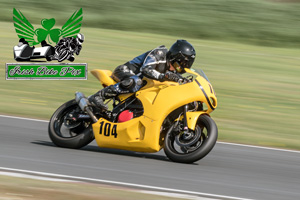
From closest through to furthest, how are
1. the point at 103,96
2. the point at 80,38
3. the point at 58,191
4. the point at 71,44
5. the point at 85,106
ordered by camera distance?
the point at 58,191, the point at 85,106, the point at 103,96, the point at 71,44, the point at 80,38

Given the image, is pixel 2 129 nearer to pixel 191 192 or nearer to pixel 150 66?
pixel 150 66

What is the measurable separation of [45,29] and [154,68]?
42.3ft

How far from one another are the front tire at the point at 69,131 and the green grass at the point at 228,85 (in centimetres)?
276

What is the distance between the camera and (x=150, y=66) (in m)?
7.66

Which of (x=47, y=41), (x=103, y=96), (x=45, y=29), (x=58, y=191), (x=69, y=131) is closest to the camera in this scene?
(x=58, y=191)

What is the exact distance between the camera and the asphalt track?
6457 millimetres

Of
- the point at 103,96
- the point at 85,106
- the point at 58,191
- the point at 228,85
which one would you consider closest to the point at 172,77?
the point at 103,96

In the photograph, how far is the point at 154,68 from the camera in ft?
25.5

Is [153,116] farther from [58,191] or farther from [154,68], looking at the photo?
[58,191]

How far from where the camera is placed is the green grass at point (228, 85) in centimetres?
1102

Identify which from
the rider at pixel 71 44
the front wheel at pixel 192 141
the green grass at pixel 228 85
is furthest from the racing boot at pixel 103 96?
the rider at pixel 71 44

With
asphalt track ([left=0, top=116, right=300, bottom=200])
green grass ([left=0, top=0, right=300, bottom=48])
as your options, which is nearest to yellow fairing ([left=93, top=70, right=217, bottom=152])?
asphalt track ([left=0, top=116, right=300, bottom=200])

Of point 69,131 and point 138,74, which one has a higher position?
point 138,74

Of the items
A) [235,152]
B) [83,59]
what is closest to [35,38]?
[83,59]
